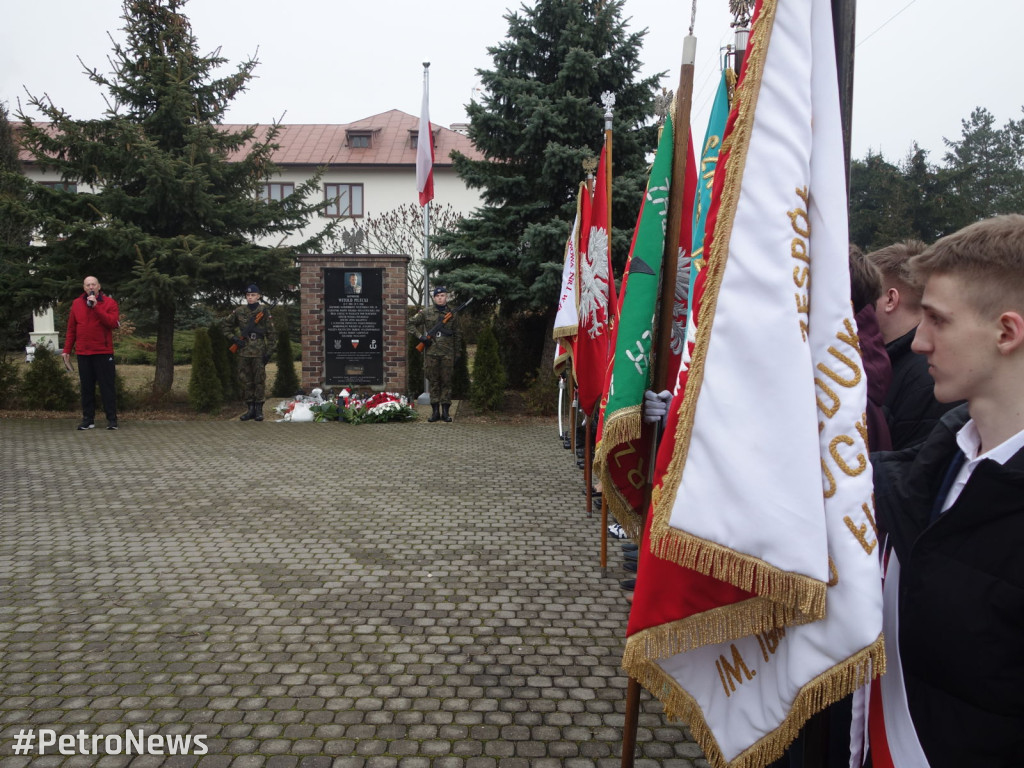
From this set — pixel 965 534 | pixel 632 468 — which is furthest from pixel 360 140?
pixel 965 534

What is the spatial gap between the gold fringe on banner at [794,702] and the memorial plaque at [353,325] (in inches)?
441

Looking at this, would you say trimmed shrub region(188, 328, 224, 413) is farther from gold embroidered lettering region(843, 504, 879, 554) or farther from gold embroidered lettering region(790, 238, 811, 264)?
gold embroidered lettering region(843, 504, 879, 554)

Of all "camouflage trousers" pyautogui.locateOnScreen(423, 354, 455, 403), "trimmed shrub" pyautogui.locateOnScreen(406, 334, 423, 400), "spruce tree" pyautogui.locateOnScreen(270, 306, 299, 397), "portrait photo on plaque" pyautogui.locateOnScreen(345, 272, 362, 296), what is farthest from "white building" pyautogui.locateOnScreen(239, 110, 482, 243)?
"camouflage trousers" pyautogui.locateOnScreen(423, 354, 455, 403)

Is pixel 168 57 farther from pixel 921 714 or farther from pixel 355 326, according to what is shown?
pixel 921 714

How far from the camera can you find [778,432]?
1.65 meters

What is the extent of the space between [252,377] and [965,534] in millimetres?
12037

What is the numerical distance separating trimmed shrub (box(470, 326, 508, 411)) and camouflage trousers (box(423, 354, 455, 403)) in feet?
2.02

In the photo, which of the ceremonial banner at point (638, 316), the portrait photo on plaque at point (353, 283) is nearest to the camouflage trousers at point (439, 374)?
the portrait photo on plaque at point (353, 283)

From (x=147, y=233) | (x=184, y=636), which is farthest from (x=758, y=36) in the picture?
(x=147, y=233)

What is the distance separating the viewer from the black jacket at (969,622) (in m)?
1.36

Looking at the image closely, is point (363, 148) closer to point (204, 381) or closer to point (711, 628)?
point (204, 381)

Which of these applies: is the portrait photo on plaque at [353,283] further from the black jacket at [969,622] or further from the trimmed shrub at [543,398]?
the black jacket at [969,622]

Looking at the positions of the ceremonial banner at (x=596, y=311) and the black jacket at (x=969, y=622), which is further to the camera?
the ceremonial banner at (x=596, y=311)

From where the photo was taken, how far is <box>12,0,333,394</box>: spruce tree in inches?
494
